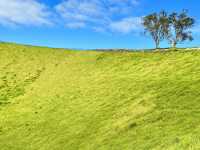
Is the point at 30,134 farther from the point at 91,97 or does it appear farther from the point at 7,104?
the point at 7,104

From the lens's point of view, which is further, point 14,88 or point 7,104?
point 14,88

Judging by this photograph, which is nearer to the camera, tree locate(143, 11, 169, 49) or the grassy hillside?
the grassy hillside

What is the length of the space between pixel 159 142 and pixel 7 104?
88.5 feet

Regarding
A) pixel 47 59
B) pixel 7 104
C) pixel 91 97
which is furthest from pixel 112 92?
pixel 47 59

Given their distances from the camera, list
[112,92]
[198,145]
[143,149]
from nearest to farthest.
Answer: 1. [198,145]
2. [143,149]
3. [112,92]

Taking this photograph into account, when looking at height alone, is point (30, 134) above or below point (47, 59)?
below

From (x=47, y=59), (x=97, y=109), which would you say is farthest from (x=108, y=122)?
(x=47, y=59)

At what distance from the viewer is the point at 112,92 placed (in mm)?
43656

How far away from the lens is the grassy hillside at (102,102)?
29.1 meters

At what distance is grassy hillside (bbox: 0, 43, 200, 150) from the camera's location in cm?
2914

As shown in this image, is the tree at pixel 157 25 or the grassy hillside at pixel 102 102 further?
the tree at pixel 157 25

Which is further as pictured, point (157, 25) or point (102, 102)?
point (157, 25)

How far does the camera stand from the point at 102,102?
135ft

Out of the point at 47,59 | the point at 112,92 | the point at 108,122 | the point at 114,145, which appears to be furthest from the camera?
the point at 47,59
